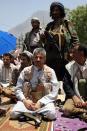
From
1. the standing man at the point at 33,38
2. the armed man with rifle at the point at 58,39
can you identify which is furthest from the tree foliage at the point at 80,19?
the armed man with rifle at the point at 58,39

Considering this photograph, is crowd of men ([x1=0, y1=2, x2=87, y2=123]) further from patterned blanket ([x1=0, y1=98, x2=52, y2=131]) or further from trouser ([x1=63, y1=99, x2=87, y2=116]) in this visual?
patterned blanket ([x1=0, y1=98, x2=52, y2=131])

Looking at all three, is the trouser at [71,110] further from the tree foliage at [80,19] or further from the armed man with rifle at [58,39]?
the tree foliage at [80,19]

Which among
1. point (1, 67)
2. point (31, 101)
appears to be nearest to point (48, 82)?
point (31, 101)

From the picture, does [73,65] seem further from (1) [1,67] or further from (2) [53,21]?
(1) [1,67]

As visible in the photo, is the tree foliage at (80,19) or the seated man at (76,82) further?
the tree foliage at (80,19)

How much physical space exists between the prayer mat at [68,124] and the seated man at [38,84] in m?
0.38

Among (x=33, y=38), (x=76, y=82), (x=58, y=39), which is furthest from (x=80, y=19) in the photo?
(x=76, y=82)

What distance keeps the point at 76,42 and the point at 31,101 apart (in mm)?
2482

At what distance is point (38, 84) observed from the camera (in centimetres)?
849

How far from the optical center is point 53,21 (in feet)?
33.0

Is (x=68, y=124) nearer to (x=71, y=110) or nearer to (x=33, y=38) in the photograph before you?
(x=71, y=110)

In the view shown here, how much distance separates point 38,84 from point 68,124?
3.93 ft

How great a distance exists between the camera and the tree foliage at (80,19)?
51.6 metres

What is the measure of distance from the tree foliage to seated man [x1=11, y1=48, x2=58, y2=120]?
42.9m
